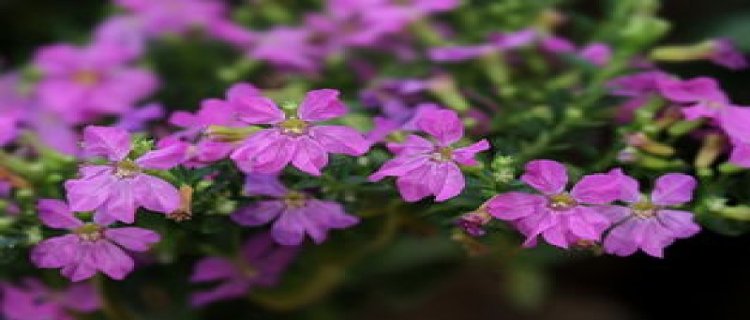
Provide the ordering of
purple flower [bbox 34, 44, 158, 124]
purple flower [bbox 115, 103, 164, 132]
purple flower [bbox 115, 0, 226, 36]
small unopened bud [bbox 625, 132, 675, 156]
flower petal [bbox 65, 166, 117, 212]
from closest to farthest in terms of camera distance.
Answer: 1. flower petal [bbox 65, 166, 117, 212]
2. small unopened bud [bbox 625, 132, 675, 156]
3. purple flower [bbox 115, 103, 164, 132]
4. purple flower [bbox 34, 44, 158, 124]
5. purple flower [bbox 115, 0, 226, 36]

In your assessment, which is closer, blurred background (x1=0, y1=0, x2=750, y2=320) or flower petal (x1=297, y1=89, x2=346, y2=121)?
flower petal (x1=297, y1=89, x2=346, y2=121)

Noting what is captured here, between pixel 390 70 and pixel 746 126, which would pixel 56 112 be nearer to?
pixel 390 70

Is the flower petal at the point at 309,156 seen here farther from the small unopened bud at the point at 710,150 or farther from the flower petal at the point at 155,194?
the small unopened bud at the point at 710,150

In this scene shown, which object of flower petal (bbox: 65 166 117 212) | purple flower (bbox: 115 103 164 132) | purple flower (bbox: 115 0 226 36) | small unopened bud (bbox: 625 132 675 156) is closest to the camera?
flower petal (bbox: 65 166 117 212)

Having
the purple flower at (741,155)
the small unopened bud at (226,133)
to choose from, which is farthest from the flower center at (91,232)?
the purple flower at (741,155)

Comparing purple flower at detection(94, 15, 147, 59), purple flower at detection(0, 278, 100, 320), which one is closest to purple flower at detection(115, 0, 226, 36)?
purple flower at detection(94, 15, 147, 59)

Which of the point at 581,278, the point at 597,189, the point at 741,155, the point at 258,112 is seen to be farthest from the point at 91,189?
the point at 581,278

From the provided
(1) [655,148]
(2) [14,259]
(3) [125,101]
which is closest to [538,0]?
(1) [655,148]

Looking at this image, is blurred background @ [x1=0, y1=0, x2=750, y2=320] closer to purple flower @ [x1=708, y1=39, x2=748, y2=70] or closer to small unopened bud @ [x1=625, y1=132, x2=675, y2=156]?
purple flower @ [x1=708, y1=39, x2=748, y2=70]
